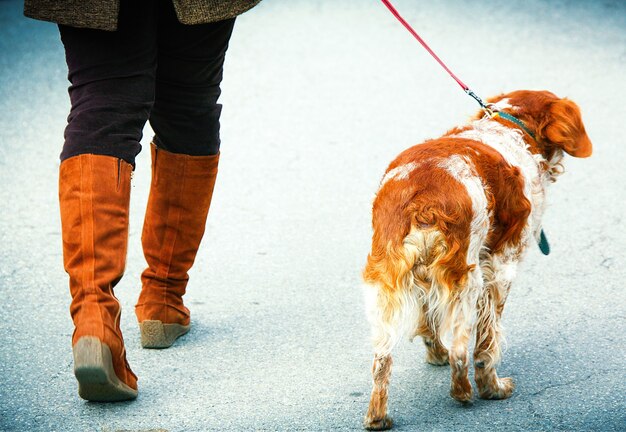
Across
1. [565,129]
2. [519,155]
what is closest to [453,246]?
[519,155]

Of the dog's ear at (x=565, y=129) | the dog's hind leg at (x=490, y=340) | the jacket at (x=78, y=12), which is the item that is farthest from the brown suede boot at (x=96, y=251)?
the dog's ear at (x=565, y=129)

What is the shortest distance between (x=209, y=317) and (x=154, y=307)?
41 cm

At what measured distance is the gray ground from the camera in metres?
3.19

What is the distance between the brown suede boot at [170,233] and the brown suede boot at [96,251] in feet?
1.74

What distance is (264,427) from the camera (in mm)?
3010

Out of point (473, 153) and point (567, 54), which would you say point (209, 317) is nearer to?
point (473, 153)

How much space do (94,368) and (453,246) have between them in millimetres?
1190

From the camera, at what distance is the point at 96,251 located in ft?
9.35

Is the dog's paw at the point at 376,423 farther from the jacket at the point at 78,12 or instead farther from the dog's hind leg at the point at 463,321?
the jacket at the point at 78,12

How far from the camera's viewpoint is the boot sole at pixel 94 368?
2.75 m

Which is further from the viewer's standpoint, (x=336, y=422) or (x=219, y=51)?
(x=219, y=51)

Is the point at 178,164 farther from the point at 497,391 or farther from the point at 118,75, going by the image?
the point at 497,391

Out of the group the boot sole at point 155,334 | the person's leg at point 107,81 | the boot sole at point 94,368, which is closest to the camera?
the boot sole at point 94,368

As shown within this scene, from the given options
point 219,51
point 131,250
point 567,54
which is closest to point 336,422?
point 219,51
